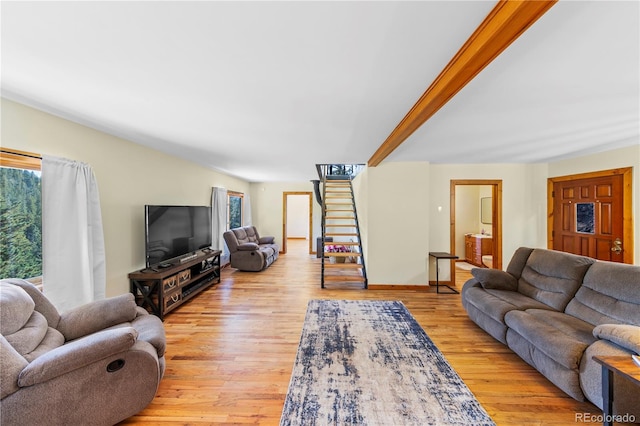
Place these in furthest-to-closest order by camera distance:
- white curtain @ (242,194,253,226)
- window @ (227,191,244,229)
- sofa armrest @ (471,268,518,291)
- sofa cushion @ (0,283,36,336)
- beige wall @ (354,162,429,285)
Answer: white curtain @ (242,194,253,226) < window @ (227,191,244,229) < beige wall @ (354,162,429,285) < sofa armrest @ (471,268,518,291) < sofa cushion @ (0,283,36,336)

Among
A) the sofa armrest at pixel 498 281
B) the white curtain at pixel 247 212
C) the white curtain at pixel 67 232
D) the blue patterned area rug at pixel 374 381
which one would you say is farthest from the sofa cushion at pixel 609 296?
the white curtain at pixel 247 212

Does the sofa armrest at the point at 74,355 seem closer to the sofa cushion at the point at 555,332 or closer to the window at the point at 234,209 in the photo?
the sofa cushion at the point at 555,332

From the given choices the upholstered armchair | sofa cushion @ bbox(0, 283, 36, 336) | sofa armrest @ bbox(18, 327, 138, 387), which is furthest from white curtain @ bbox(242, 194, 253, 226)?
sofa armrest @ bbox(18, 327, 138, 387)

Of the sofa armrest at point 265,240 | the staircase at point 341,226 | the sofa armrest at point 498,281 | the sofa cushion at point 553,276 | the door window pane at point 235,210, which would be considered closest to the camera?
the sofa cushion at point 553,276

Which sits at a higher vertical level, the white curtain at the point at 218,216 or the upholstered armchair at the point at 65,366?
the white curtain at the point at 218,216

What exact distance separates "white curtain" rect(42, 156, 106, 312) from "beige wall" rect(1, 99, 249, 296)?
0.21 meters

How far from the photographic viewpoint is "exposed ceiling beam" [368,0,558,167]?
1.07m

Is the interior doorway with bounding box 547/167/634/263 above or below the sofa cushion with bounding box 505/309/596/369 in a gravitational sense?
above

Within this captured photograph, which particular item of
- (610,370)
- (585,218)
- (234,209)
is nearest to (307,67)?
(610,370)

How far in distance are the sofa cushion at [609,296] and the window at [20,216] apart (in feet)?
17.0

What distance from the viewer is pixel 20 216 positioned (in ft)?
7.61

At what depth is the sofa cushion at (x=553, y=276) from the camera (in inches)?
101

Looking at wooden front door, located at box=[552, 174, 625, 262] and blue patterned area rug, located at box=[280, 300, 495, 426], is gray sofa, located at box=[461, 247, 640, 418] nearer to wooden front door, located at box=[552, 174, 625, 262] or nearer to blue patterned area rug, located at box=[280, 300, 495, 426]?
blue patterned area rug, located at box=[280, 300, 495, 426]

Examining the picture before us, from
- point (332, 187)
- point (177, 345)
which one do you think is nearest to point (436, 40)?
point (177, 345)
